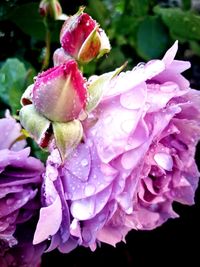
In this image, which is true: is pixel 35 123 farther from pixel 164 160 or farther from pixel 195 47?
pixel 195 47

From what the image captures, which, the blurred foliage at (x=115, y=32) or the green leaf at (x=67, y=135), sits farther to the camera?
the blurred foliage at (x=115, y=32)

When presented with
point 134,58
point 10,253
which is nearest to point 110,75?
point 10,253

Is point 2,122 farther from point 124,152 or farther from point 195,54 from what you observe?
point 195,54

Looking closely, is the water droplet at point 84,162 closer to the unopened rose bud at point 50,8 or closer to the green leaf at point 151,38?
the unopened rose bud at point 50,8

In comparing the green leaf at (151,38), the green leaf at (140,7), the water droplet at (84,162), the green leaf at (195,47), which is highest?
the water droplet at (84,162)

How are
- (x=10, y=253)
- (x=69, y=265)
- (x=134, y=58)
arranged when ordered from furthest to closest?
(x=134, y=58)
(x=69, y=265)
(x=10, y=253)

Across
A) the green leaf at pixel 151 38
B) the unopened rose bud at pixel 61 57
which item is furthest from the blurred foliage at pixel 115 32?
the unopened rose bud at pixel 61 57
